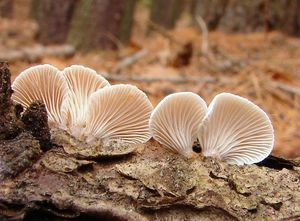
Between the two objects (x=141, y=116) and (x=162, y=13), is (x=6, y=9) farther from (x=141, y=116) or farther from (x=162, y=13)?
(x=141, y=116)

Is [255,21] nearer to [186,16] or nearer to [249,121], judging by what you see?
[249,121]

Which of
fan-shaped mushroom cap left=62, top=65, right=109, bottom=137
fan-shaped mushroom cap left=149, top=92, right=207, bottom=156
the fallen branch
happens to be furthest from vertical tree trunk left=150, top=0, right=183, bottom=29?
fan-shaped mushroom cap left=149, top=92, right=207, bottom=156

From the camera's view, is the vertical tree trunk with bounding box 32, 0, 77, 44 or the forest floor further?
the vertical tree trunk with bounding box 32, 0, 77, 44

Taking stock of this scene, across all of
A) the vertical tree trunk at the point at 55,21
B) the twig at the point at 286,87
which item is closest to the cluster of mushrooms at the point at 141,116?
the twig at the point at 286,87

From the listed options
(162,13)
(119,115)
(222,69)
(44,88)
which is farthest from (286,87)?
(162,13)

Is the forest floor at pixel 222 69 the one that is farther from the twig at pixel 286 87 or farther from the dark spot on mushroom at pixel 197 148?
the dark spot on mushroom at pixel 197 148

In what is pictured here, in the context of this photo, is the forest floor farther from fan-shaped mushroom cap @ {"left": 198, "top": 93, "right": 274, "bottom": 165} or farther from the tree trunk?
fan-shaped mushroom cap @ {"left": 198, "top": 93, "right": 274, "bottom": 165}
